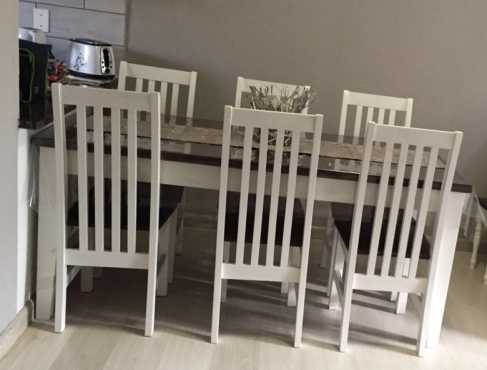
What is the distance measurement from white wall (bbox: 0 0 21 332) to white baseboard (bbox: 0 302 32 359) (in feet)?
0.09

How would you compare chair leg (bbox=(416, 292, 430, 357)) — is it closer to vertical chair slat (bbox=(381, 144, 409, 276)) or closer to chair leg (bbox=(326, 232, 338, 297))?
vertical chair slat (bbox=(381, 144, 409, 276))

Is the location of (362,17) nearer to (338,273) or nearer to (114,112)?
(338,273)

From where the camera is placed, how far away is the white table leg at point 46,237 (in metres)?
2.30

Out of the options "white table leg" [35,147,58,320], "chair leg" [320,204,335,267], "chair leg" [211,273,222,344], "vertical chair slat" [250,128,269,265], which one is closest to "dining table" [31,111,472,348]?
"white table leg" [35,147,58,320]

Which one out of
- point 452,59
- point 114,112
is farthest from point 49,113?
point 452,59

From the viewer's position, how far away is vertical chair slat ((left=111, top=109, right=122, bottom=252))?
7.03 ft

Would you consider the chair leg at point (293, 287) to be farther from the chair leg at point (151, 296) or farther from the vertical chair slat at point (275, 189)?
the chair leg at point (151, 296)

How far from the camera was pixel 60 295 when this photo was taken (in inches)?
92.4

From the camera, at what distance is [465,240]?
3.65 meters

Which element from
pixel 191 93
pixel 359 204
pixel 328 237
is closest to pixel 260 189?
pixel 359 204

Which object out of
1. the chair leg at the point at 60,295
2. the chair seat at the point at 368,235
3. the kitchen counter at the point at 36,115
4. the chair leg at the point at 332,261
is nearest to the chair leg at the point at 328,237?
the chair leg at the point at 332,261

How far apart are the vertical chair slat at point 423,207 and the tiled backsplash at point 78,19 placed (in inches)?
76.8

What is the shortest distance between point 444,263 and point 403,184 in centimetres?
40

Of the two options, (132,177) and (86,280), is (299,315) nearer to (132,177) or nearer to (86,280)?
(132,177)
